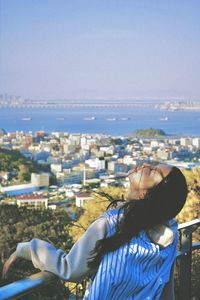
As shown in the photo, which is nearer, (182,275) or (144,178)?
(144,178)

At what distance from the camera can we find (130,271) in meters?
1.15

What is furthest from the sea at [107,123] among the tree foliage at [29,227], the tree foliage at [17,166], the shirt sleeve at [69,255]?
the shirt sleeve at [69,255]

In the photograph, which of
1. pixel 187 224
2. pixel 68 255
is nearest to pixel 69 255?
pixel 68 255

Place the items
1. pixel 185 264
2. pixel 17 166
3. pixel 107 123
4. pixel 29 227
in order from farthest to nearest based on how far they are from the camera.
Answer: pixel 107 123 → pixel 17 166 → pixel 29 227 → pixel 185 264

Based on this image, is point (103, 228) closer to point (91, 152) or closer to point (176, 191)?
point (176, 191)

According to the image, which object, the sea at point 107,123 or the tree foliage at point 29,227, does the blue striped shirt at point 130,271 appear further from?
the sea at point 107,123

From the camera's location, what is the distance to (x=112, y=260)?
1.15 metres

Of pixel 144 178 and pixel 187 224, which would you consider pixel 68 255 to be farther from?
pixel 187 224

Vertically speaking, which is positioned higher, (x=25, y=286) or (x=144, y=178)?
(x=144, y=178)

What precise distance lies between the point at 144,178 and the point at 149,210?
0.07m

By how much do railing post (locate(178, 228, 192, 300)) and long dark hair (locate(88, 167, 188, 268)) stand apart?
57 centimetres

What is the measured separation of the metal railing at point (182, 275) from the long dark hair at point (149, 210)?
0.11 metres

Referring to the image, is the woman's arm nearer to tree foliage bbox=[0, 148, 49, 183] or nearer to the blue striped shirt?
the blue striped shirt

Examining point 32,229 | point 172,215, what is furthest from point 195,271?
point 32,229
